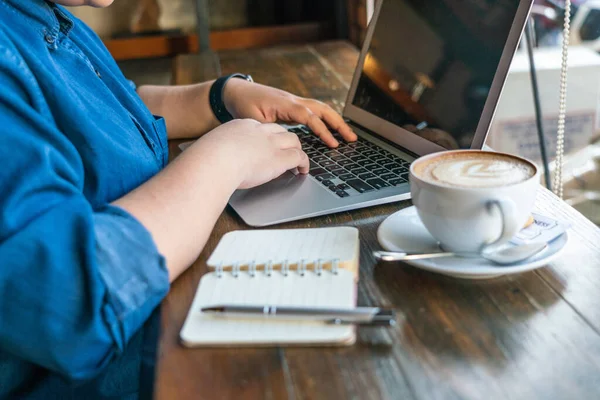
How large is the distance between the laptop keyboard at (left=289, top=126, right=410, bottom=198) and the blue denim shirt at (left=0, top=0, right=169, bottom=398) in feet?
0.97

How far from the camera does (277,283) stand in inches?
22.8

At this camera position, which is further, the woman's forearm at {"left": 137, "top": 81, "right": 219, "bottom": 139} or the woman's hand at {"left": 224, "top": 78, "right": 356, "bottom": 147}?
the woman's forearm at {"left": 137, "top": 81, "right": 219, "bottom": 139}

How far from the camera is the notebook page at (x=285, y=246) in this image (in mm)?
617

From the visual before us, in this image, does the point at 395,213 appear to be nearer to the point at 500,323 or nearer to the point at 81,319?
the point at 500,323

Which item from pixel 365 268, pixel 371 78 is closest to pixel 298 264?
pixel 365 268

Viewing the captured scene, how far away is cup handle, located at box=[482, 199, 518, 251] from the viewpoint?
0.56m

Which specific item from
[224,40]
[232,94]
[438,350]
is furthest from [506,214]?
[224,40]

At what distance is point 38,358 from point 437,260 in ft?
1.16

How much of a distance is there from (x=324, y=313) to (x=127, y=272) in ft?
0.57

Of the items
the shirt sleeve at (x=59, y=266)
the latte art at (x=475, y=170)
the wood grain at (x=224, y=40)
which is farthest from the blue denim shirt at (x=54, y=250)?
the wood grain at (x=224, y=40)

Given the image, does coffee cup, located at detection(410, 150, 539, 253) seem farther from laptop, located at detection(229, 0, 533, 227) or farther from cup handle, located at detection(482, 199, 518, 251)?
laptop, located at detection(229, 0, 533, 227)

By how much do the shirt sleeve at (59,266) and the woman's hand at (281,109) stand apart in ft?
1.46

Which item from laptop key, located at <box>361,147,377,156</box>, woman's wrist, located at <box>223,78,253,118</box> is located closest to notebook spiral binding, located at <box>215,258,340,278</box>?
laptop key, located at <box>361,147,377,156</box>

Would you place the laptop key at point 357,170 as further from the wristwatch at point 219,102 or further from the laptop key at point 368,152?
the wristwatch at point 219,102
